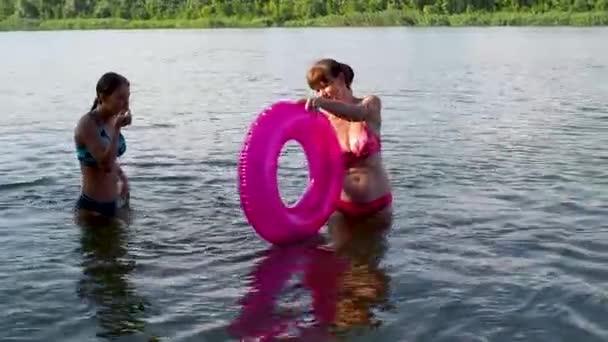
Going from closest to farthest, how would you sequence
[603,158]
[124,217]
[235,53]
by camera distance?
[124,217] < [603,158] < [235,53]

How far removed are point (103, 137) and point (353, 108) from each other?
75.3 inches

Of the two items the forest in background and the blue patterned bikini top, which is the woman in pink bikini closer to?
the blue patterned bikini top

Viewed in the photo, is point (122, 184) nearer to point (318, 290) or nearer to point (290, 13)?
point (318, 290)

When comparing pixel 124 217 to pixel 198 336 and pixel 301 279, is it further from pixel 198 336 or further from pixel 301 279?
pixel 198 336

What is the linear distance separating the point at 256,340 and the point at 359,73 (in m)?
20.2

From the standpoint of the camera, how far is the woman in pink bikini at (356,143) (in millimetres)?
7258

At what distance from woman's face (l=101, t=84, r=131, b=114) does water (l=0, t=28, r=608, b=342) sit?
1.04 metres

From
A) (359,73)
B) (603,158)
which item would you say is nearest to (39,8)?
(359,73)

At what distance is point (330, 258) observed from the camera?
22.8 feet

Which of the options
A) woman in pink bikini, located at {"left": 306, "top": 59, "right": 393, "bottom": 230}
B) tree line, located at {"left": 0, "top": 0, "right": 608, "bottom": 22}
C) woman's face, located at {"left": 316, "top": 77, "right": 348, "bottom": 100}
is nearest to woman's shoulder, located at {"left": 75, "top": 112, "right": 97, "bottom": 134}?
woman in pink bikini, located at {"left": 306, "top": 59, "right": 393, "bottom": 230}

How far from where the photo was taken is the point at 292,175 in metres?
10.3

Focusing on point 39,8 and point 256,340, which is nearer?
point 256,340

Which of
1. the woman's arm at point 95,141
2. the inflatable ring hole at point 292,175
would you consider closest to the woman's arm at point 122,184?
the woman's arm at point 95,141

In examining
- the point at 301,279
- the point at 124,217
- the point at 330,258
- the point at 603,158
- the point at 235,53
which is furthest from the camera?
the point at 235,53
